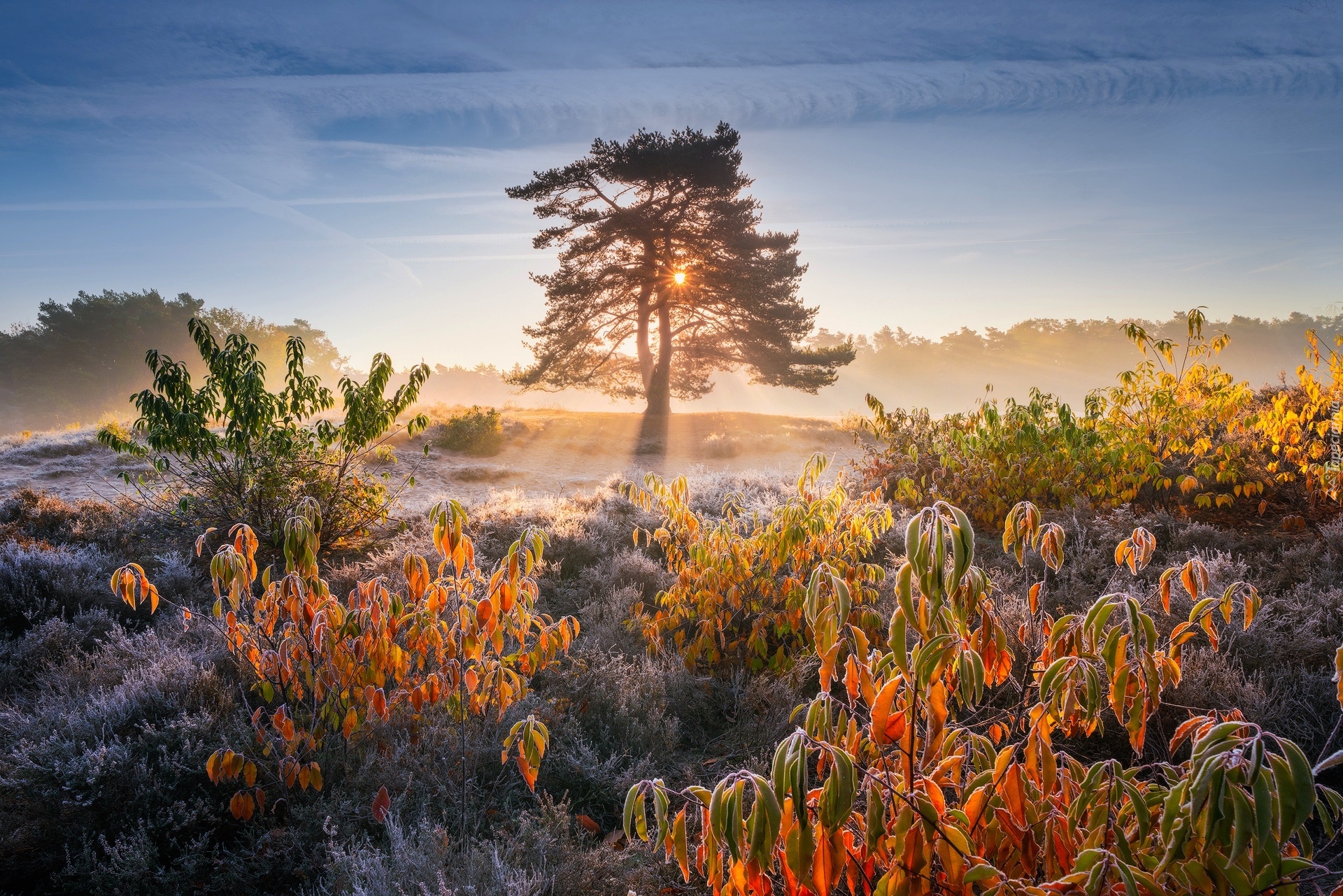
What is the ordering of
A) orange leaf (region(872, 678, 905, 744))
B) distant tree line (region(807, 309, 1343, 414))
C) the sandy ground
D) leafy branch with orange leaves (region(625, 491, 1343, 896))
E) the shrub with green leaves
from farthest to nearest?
distant tree line (region(807, 309, 1343, 414)), the sandy ground, the shrub with green leaves, orange leaf (region(872, 678, 905, 744)), leafy branch with orange leaves (region(625, 491, 1343, 896))

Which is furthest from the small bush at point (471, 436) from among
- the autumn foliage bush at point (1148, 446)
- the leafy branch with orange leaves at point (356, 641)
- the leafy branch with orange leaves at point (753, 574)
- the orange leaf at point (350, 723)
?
the orange leaf at point (350, 723)

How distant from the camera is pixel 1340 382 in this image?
584 centimetres

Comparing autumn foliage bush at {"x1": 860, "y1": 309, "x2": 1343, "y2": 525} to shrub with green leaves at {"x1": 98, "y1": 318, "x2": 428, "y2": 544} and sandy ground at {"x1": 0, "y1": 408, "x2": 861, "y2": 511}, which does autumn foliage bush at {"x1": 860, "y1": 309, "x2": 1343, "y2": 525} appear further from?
shrub with green leaves at {"x1": 98, "y1": 318, "x2": 428, "y2": 544}

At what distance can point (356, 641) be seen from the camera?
2682mm

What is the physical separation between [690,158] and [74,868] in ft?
63.6

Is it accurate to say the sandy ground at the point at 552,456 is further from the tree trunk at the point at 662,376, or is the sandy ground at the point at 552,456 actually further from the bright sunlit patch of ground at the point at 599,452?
the tree trunk at the point at 662,376

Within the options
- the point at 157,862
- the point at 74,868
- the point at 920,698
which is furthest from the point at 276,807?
the point at 920,698

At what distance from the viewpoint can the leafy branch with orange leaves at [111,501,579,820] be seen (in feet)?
7.88

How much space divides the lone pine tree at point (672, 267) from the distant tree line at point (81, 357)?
3393 centimetres

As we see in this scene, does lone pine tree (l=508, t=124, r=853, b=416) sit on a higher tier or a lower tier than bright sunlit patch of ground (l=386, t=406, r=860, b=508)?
higher

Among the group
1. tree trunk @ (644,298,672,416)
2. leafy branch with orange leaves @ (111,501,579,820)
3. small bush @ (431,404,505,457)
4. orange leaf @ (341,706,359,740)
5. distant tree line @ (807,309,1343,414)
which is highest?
distant tree line @ (807,309,1343,414)

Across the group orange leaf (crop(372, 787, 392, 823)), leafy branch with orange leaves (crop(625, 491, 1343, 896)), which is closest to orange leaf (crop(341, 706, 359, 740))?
orange leaf (crop(372, 787, 392, 823))

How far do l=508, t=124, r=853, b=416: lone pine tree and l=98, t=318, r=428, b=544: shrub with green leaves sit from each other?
13.5m

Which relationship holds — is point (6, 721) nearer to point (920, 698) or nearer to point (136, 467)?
point (920, 698)
